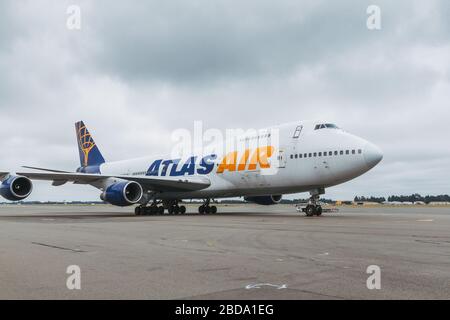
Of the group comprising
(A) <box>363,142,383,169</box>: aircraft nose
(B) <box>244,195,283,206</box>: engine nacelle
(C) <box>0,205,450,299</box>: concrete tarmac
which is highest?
(A) <box>363,142,383,169</box>: aircraft nose

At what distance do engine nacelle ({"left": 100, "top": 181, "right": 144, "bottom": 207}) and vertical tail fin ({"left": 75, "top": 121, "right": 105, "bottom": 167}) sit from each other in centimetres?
1506

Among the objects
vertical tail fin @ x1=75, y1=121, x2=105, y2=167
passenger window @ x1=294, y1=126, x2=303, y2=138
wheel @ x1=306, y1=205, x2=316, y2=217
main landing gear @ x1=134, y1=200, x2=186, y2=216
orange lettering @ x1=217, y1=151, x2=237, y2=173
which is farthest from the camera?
vertical tail fin @ x1=75, y1=121, x2=105, y2=167

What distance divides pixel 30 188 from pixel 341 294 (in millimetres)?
24347

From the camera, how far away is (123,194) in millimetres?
24609

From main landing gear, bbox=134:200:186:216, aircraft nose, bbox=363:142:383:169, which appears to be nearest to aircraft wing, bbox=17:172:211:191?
main landing gear, bbox=134:200:186:216

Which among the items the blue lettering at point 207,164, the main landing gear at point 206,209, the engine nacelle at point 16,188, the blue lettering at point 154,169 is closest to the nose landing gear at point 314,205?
the blue lettering at point 207,164

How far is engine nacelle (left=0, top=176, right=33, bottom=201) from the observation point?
2447 cm

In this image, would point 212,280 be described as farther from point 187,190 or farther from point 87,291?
point 187,190

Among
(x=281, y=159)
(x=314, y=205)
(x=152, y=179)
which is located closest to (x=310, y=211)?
(x=314, y=205)

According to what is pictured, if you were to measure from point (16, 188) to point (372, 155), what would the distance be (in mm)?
19931

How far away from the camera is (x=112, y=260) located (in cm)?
703

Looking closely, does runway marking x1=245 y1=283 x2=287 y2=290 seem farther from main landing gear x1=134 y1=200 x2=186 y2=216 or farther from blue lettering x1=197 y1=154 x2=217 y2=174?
main landing gear x1=134 y1=200 x2=186 y2=216

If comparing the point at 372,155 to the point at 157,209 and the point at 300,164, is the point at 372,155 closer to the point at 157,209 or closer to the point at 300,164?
the point at 300,164
